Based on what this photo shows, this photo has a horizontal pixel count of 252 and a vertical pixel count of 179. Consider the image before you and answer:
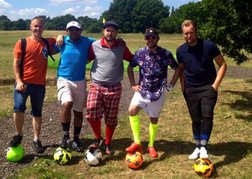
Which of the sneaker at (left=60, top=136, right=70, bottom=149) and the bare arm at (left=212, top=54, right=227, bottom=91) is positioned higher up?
the bare arm at (left=212, top=54, right=227, bottom=91)

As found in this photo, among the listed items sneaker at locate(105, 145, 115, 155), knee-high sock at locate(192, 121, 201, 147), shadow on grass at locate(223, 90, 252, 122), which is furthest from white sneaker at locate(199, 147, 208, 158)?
shadow on grass at locate(223, 90, 252, 122)

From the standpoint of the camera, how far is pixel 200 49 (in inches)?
262

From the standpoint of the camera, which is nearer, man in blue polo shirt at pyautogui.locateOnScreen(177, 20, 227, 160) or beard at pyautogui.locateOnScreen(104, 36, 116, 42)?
man in blue polo shirt at pyautogui.locateOnScreen(177, 20, 227, 160)

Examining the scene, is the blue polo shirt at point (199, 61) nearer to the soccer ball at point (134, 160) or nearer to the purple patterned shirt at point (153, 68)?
the purple patterned shirt at point (153, 68)

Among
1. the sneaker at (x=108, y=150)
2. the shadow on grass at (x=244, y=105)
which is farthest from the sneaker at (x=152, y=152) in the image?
the shadow on grass at (x=244, y=105)

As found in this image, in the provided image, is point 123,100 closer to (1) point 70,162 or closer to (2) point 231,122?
(2) point 231,122

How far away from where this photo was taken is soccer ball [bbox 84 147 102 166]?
22.5 ft

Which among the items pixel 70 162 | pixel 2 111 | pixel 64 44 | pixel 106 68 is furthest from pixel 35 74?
pixel 2 111

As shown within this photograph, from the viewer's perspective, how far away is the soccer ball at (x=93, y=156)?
6852mm

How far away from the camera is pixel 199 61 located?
6.67 metres

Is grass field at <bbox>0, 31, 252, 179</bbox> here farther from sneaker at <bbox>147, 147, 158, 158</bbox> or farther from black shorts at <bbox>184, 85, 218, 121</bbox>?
black shorts at <bbox>184, 85, 218, 121</bbox>

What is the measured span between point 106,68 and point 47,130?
3.06m

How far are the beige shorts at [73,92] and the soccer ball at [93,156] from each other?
3.11ft

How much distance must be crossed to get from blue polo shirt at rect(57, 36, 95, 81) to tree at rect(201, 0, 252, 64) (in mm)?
5809
